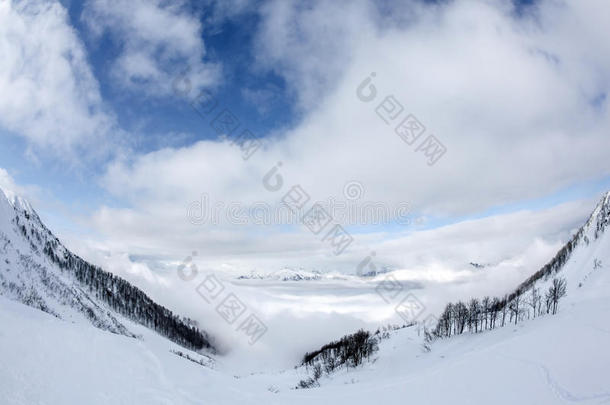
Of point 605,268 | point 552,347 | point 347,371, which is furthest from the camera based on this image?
point 605,268

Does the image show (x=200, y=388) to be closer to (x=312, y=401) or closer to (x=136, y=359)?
(x=136, y=359)

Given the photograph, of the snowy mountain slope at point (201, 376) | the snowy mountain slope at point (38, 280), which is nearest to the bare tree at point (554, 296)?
the snowy mountain slope at point (201, 376)

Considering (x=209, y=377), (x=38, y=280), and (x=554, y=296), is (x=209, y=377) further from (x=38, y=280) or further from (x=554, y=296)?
(x=38, y=280)

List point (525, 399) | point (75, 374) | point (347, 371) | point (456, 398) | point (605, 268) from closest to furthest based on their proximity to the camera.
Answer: point (75, 374) → point (525, 399) → point (456, 398) → point (347, 371) → point (605, 268)

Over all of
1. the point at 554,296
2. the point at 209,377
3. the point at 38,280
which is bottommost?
the point at 209,377

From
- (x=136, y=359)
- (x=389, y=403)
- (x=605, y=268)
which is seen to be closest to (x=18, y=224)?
(x=136, y=359)

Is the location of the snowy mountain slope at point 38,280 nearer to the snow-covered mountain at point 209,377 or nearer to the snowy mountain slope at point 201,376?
the snowy mountain slope at point 201,376

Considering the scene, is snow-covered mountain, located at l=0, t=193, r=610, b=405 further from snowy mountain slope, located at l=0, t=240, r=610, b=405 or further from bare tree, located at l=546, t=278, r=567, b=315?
bare tree, located at l=546, t=278, r=567, b=315

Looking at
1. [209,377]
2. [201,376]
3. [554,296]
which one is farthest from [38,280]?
[554,296]

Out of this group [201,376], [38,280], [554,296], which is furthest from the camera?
[38,280]

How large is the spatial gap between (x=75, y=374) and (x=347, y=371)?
80842mm

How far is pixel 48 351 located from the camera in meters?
15.6

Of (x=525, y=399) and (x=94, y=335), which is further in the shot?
(x=94, y=335)

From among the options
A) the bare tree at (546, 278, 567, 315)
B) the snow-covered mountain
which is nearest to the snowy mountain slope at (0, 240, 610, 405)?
the snow-covered mountain
